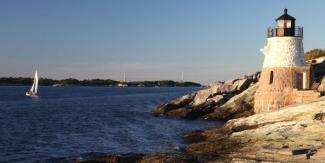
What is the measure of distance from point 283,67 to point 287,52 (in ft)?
4.71

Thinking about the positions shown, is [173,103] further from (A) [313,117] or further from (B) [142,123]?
(A) [313,117]

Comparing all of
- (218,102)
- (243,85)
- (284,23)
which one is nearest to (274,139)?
(284,23)

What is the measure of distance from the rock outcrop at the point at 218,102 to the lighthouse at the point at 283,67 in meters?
4.87

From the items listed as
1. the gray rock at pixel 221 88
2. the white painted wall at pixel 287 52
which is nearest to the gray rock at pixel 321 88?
the white painted wall at pixel 287 52

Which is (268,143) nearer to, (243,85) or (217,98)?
(217,98)

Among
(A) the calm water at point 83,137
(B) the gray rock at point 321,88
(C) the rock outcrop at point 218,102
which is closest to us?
(A) the calm water at point 83,137

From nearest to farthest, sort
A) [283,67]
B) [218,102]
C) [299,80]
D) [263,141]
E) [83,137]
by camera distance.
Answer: [263,141] < [83,137] < [283,67] < [299,80] < [218,102]

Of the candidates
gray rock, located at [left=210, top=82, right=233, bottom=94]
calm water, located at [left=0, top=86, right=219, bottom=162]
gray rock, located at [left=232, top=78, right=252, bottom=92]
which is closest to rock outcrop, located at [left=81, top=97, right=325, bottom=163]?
calm water, located at [left=0, top=86, right=219, bottom=162]

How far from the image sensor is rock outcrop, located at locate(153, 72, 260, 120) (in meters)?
50.2

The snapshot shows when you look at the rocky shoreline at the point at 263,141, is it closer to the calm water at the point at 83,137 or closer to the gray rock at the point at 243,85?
the calm water at the point at 83,137

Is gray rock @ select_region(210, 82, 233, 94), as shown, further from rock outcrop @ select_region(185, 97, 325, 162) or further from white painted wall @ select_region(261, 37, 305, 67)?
rock outcrop @ select_region(185, 97, 325, 162)

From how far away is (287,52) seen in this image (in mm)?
42906

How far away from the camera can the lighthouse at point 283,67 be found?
140ft

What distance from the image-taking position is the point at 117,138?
3969 cm
